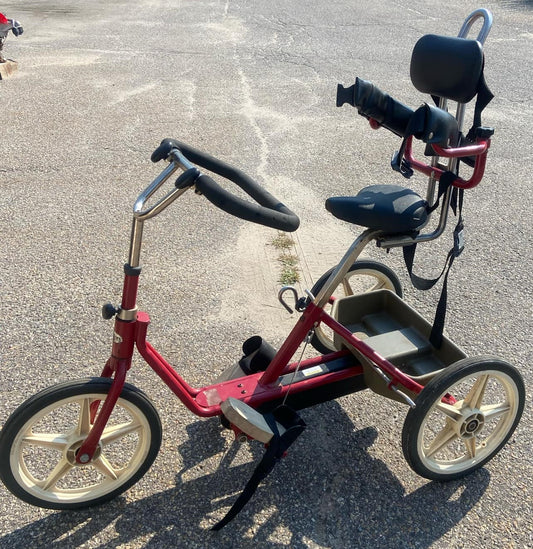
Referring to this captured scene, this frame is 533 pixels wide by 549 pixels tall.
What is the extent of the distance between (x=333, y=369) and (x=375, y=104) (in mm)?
1088

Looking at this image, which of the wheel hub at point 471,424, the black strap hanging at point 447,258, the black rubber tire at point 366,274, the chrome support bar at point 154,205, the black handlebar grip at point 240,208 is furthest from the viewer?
the black rubber tire at point 366,274

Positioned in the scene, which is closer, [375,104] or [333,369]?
[375,104]

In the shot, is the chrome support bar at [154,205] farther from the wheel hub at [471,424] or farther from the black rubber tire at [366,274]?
the wheel hub at [471,424]

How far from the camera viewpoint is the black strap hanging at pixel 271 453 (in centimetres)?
213

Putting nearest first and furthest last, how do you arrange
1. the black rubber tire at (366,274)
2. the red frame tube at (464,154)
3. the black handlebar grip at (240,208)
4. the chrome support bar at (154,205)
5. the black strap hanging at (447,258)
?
the black handlebar grip at (240,208) < the chrome support bar at (154,205) < the red frame tube at (464,154) < the black strap hanging at (447,258) < the black rubber tire at (366,274)

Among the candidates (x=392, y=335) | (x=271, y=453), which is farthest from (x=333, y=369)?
(x=271, y=453)

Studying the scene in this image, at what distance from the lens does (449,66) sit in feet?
6.38

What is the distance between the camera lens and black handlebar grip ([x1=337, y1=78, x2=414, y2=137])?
1956mm

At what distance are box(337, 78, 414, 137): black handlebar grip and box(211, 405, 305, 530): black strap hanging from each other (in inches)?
45.4

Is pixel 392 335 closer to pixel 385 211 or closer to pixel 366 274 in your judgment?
pixel 366 274

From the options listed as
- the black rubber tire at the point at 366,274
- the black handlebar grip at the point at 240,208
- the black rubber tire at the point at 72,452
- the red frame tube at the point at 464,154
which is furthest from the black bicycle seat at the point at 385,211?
the black rubber tire at the point at 72,452

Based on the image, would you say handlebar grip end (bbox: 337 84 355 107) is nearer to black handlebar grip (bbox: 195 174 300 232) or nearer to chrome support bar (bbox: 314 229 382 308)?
chrome support bar (bbox: 314 229 382 308)

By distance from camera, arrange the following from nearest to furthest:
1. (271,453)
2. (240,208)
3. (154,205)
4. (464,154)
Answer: (240,208) < (154,205) < (464,154) < (271,453)

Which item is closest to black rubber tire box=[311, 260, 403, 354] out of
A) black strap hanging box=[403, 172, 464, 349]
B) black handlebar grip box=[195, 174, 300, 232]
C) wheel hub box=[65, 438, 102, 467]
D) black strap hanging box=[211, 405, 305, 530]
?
black strap hanging box=[403, 172, 464, 349]
